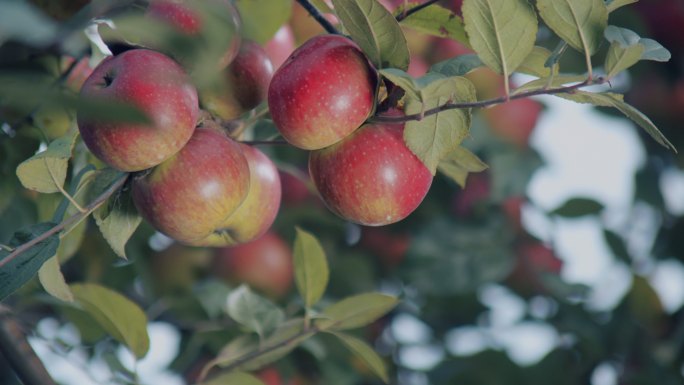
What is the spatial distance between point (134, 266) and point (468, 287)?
674 mm

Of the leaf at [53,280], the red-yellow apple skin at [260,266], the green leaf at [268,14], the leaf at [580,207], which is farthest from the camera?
the leaf at [580,207]

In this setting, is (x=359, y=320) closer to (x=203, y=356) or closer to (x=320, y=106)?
(x=320, y=106)

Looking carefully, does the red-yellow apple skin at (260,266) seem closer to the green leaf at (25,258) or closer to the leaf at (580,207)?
the leaf at (580,207)

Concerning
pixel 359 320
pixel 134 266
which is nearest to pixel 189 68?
pixel 359 320

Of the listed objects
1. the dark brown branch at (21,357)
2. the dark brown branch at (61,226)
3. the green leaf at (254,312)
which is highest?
the dark brown branch at (61,226)

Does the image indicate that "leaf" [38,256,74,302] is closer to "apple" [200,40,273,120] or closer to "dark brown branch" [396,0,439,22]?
"apple" [200,40,273,120]

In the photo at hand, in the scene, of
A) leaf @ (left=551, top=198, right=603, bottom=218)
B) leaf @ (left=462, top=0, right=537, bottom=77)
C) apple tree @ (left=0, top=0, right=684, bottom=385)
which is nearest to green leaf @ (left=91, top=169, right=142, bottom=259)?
apple tree @ (left=0, top=0, right=684, bottom=385)

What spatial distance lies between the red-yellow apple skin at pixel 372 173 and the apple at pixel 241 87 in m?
0.11

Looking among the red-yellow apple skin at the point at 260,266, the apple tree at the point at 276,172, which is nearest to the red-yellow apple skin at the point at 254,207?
the apple tree at the point at 276,172

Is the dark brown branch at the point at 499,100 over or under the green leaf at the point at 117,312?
over

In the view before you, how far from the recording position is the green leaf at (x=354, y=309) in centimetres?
104

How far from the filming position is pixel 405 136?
80cm

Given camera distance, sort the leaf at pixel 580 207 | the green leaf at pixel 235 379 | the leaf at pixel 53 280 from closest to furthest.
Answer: the leaf at pixel 53 280
the green leaf at pixel 235 379
the leaf at pixel 580 207

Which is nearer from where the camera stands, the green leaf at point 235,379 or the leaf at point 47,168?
the leaf at point 47,168
